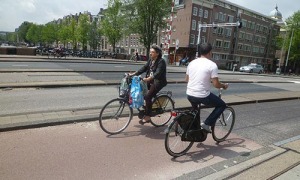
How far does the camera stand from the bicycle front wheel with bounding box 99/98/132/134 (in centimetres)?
475

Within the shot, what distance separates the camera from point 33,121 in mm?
4949

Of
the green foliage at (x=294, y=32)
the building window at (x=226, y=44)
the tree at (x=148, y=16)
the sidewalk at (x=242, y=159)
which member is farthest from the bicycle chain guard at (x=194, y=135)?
the green foliage at (x=294, y=32)

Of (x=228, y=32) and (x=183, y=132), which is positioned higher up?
(x=228, y=32)

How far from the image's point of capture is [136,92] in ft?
15.8

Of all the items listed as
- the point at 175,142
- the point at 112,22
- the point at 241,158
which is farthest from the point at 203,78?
the point at 112,22

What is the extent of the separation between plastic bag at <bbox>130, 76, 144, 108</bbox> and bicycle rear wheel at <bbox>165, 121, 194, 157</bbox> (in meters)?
1.13

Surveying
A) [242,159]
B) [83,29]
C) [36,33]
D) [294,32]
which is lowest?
[242,159]

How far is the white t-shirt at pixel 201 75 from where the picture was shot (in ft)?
12.7

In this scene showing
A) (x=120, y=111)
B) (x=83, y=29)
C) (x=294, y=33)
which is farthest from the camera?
(x=83, y=29)

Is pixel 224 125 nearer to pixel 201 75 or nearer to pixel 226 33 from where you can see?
pixel 201 75

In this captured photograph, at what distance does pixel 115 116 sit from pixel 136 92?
698mm

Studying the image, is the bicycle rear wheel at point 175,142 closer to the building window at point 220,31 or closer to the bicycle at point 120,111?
the bicycle at point 120,111

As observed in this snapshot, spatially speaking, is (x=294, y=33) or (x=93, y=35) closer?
(x=294, y=33)

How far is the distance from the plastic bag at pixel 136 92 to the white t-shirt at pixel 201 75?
1143mm
